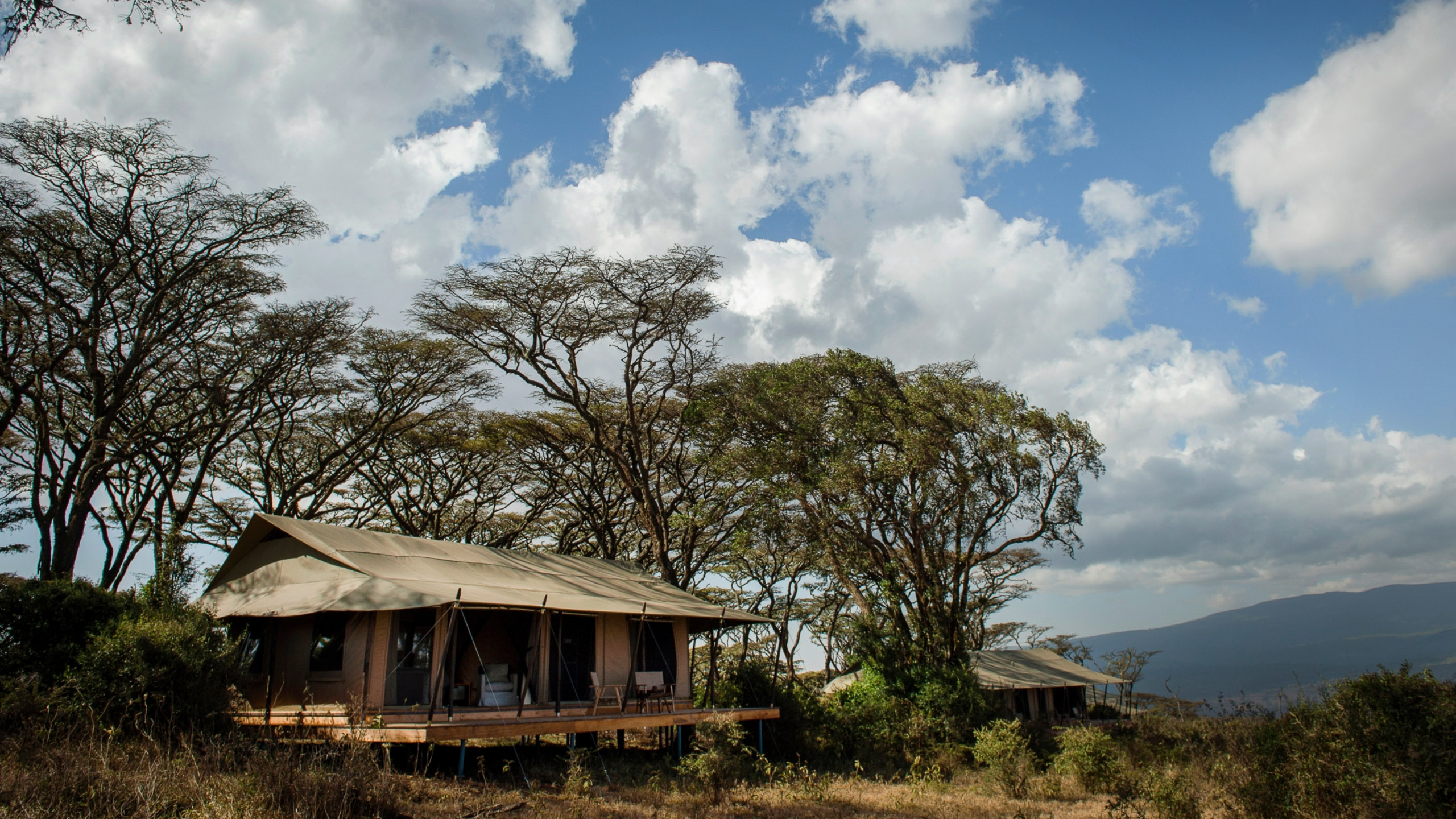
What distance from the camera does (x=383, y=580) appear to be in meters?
13.0

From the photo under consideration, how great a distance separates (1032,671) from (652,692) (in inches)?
901

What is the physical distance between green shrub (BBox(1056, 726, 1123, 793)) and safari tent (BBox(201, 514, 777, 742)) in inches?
222

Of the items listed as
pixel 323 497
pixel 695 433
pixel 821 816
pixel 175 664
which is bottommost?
pixel 821 816

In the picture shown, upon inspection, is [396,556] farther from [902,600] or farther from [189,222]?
[902,600]

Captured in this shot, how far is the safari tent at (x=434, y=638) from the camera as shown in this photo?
12.1 meters

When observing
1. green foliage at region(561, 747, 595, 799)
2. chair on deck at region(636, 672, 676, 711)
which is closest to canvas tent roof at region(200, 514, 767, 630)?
chair on deck at region(636, 672, 676, 711)

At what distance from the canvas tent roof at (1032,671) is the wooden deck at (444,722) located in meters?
18.0

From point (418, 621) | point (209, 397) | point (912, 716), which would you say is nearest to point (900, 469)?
point (912, 716)

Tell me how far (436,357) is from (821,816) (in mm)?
16545

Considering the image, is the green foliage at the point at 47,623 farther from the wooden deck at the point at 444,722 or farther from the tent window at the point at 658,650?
the tent window at the point at 658,650

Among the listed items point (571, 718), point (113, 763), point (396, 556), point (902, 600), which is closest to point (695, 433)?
point (902, 600)

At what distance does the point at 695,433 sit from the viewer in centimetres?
2370

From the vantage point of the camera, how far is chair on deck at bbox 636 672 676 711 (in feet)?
48.2

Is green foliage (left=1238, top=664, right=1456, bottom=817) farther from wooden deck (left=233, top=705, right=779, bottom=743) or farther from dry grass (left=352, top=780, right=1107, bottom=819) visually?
wooden deck (left=233, top=705, right=779, bottom=743)
